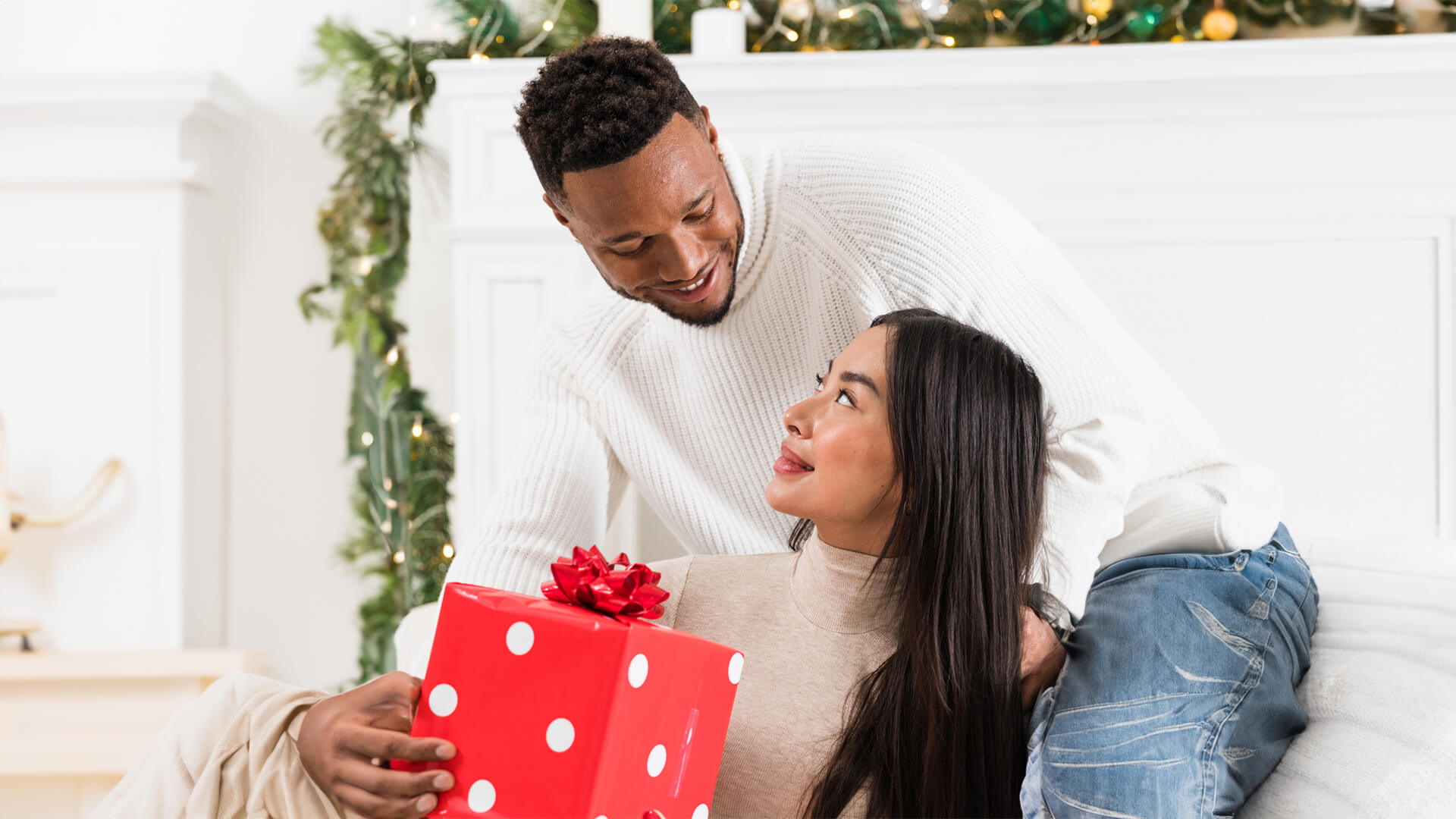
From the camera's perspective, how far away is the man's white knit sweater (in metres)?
1.39

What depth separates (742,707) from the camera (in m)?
1.23

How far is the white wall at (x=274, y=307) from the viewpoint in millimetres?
2754

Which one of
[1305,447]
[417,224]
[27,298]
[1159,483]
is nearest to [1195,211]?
[1305,447]

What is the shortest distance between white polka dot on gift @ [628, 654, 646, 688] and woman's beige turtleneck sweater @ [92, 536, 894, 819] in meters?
0.33

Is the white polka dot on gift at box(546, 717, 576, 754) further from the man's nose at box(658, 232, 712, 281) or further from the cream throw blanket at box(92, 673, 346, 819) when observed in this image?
the man's nose at box(658, 232, 712, 281)

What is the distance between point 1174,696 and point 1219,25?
1.72 meters

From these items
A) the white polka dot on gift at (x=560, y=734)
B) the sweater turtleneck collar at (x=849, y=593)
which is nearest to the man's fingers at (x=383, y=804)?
the white polka dot on gift at (x=560, y=734)

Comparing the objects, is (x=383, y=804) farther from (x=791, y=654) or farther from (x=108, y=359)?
(x=108, y=359)

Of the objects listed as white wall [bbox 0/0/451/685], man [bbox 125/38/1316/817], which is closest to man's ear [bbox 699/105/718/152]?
man [bbox 125/38/1316/817]

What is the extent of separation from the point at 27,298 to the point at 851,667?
240cm

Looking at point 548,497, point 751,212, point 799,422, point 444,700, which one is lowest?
point 444,700

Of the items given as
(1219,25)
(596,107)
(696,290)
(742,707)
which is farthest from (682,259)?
(1219,25)

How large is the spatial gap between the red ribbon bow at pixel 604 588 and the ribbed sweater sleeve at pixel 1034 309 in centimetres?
55

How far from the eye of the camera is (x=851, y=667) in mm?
1227
